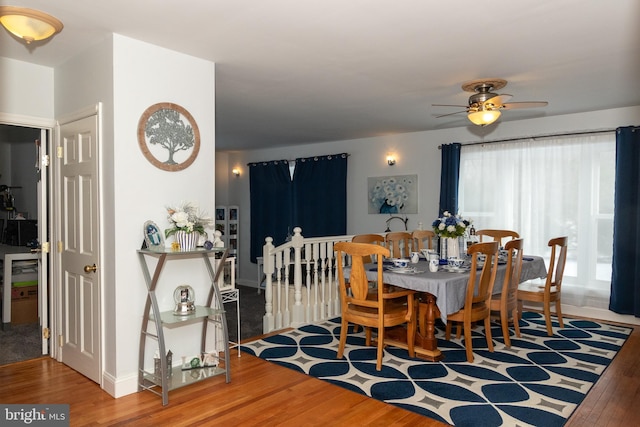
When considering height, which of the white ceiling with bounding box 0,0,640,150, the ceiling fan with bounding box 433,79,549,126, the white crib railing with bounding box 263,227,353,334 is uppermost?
the white ceiling with bounding box 0,0,640,150

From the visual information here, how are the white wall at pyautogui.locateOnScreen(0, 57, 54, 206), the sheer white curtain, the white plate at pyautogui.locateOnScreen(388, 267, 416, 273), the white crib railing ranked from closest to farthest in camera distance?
the white wall at pyautogui.locateOnScreen(0, 57, 54, 206)
the white plate at pyautogui.locateOnScreen(388, 267, 416, 273)
the white crib railing
the sheer white curtain

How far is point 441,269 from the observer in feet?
13.0

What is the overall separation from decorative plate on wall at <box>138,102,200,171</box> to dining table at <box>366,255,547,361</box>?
1795 millimetres

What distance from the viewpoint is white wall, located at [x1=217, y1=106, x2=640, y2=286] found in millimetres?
5219

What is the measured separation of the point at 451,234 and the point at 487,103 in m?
1.27

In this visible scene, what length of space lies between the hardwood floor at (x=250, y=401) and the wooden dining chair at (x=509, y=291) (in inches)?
32.7

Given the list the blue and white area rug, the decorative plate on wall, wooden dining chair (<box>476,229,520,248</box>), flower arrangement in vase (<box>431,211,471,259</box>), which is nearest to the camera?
the blue and white area rug

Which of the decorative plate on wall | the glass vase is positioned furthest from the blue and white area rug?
the decorative plate on wall

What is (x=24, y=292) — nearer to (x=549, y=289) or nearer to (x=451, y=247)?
(x=451, y=247)

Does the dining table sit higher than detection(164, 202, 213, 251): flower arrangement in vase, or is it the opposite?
detection(164, 202, 213, 251): flower arrangement in vase

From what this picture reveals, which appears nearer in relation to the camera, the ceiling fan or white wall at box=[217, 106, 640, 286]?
the ceiling fan

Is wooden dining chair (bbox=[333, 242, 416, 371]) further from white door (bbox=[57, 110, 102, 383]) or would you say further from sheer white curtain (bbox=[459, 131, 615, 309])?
sheer white curtain (bbox=[459, 131, 615, 309])

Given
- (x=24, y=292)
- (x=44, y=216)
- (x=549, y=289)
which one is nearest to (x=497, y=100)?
(x=549, y=289)

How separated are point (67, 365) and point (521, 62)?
4.30m
